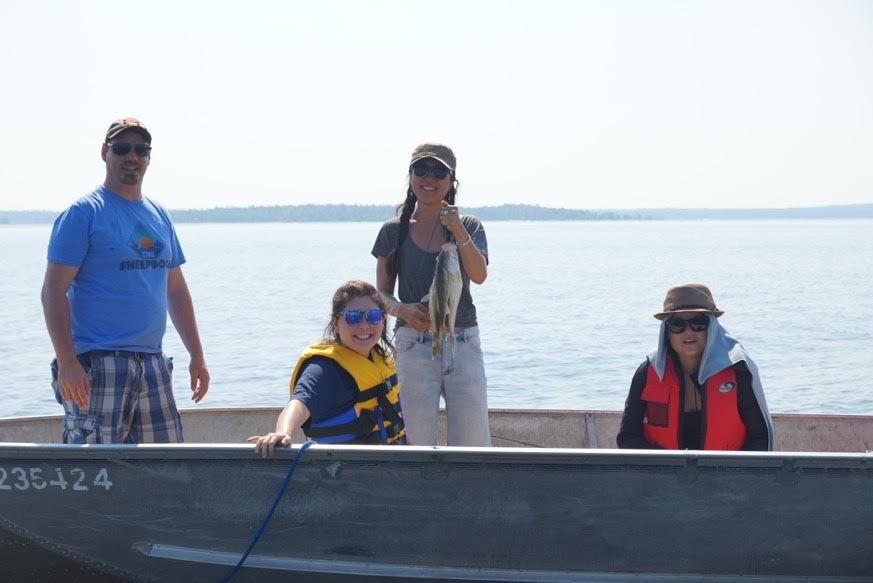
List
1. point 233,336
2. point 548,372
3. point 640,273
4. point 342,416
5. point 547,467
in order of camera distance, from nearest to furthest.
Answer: point 547,467 < point 342,416 < point 548,372 < point 233,336 < point 640,273

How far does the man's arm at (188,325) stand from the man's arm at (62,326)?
29.8 inches

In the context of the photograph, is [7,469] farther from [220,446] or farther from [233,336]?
[233,336]

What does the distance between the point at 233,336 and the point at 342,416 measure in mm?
16514

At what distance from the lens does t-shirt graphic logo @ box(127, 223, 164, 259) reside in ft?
14.2

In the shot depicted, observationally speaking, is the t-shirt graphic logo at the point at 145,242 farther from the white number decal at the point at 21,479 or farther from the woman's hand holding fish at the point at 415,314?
the woman's hand holding fish at the point at 415,314

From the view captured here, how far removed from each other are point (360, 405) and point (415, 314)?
0.67 meters

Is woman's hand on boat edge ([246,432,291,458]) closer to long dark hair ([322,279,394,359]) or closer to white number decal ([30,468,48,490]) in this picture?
long dark hair ([322,279,394,359])

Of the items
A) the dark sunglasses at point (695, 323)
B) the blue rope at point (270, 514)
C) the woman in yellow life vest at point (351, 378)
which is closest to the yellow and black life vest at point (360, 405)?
the woman in yellow life vest at point (351, 378)

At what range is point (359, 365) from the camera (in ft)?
13.8

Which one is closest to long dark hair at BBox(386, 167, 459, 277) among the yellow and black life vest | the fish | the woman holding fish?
the woman holding fish

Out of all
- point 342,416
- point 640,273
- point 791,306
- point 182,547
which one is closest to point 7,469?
point 182,547

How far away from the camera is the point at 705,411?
4.37 meters

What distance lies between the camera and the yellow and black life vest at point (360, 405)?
4.18m

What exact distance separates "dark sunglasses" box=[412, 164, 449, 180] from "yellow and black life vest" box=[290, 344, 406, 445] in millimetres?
951
